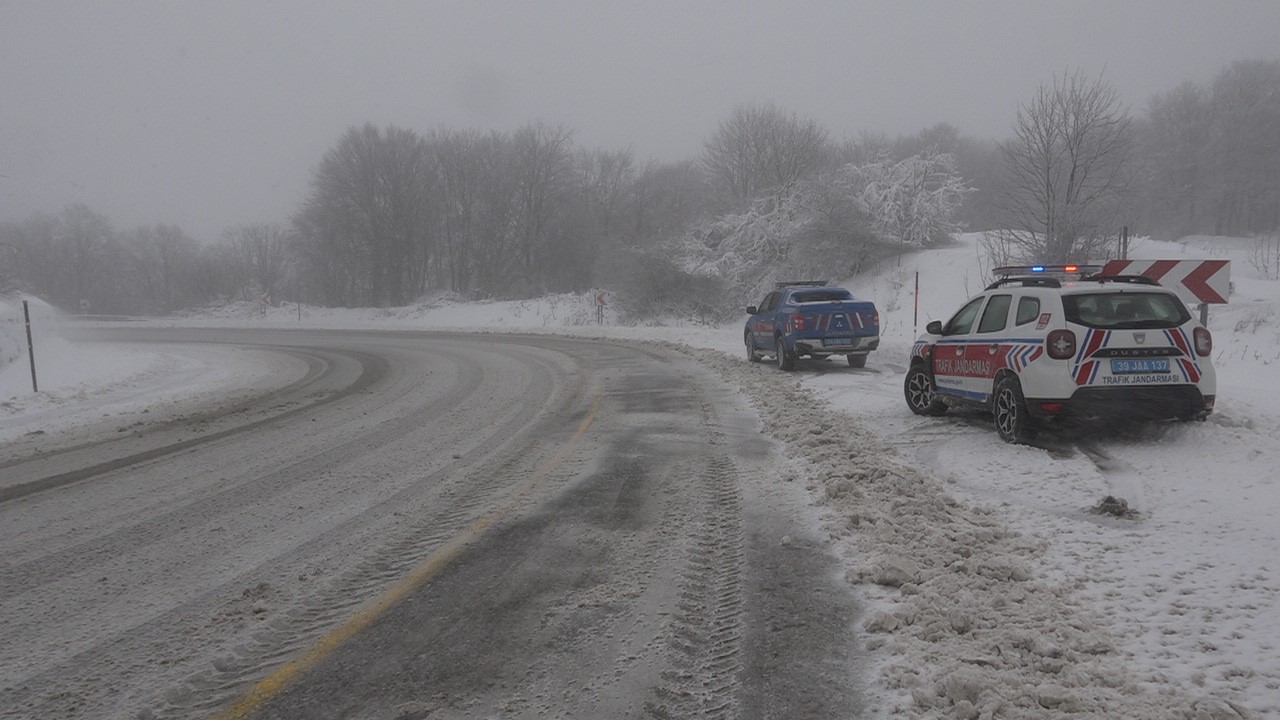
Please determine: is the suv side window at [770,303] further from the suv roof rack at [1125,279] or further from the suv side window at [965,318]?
the suv roof rack at [1125,279]

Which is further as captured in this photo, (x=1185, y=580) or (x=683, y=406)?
(x=683, y=406)

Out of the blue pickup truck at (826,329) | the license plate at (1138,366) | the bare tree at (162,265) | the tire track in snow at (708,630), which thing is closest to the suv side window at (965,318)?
the license plate at (1138,366)

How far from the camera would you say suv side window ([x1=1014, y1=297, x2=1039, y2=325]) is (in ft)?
24.3

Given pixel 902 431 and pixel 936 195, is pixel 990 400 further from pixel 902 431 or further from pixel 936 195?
pixel 936 195

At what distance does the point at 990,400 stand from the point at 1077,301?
1415 mm

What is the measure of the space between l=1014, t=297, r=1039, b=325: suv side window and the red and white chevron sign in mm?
2500

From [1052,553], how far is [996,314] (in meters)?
4.19

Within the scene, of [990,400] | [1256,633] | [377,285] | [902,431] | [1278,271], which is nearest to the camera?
[1256,633]

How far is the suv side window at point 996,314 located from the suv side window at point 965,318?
196 millimetres

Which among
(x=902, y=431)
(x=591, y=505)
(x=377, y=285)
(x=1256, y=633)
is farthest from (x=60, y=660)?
(x=377, y=285)

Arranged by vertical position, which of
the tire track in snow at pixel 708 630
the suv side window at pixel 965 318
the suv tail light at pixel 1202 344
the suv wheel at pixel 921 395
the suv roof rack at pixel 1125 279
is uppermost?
the suv roof rack at pixel 1125 279

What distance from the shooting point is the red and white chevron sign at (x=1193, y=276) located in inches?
368

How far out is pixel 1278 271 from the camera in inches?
1113

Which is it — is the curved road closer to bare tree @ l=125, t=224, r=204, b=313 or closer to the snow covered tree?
the snow covered tree
